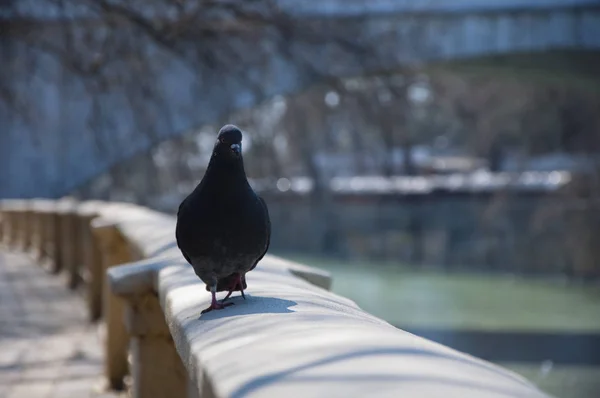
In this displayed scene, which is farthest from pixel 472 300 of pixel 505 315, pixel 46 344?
pixel 46 344

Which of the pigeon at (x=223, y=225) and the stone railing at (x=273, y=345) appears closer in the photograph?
the stone railing at (x=273, y=345)

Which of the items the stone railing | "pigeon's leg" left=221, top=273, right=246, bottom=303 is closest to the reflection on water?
the stone railing

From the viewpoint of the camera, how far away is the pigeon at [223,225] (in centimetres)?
295

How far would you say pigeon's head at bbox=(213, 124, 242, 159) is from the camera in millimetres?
3031

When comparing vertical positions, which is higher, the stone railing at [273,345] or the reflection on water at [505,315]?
the stone railing at [273,345]

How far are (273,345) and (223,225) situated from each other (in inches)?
39.9

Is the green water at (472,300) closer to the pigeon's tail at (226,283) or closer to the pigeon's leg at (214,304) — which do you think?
the pigeon's tail at (226,283)

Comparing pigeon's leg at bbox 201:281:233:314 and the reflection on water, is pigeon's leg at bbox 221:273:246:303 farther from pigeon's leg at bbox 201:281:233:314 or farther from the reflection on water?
the reflection on water

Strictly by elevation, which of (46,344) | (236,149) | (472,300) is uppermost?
(236,149)

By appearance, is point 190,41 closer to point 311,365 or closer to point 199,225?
point 199,225

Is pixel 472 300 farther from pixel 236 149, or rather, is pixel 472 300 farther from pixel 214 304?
pixel 214 304

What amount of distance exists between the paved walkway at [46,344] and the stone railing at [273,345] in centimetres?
126

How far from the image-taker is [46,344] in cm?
805

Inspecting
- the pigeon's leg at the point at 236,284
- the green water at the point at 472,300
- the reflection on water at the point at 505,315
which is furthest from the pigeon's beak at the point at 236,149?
the green water at the point at 472,300
